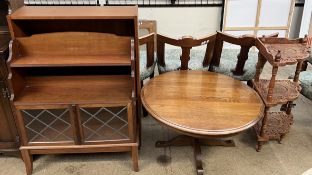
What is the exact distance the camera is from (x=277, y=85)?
2523mm

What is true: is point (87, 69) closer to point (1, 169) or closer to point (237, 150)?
point (1, 169)

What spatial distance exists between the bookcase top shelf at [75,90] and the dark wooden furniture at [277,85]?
3.43ft

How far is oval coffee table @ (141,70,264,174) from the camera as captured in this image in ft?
5.86

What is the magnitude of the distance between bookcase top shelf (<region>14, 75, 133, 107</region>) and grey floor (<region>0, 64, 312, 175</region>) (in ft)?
1.99

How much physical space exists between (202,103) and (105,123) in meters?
0.70

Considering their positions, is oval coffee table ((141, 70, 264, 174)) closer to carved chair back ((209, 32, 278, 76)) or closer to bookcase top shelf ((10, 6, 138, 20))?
carved chair back ((209, 32, 278, 76))

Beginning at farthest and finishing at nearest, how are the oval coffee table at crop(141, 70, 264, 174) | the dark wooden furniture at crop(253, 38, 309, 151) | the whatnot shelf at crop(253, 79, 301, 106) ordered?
1. the whatnot shelf at crop(253, 79, 301, 106)
2. the dark wooden furniture at crop(253, 38, 309, 151)
3. the oval coffee table at crop(141, 70, 264, 174)

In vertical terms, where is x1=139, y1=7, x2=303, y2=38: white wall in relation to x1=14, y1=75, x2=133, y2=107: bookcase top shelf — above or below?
above

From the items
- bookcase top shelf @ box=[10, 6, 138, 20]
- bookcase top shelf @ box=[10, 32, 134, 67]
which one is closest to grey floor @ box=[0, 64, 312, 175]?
bookcase top shelf @ box=[10, 32, 134, 67]

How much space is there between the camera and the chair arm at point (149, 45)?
2.36 m

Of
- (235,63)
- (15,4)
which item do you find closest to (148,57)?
(235,63)

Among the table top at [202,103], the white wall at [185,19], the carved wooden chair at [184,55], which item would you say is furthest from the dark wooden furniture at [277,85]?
the white wall at [185,19]

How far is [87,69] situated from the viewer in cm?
228

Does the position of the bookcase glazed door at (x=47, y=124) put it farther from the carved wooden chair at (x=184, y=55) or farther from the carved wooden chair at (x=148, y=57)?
the carved wooden chair at (x=184, y=55)
